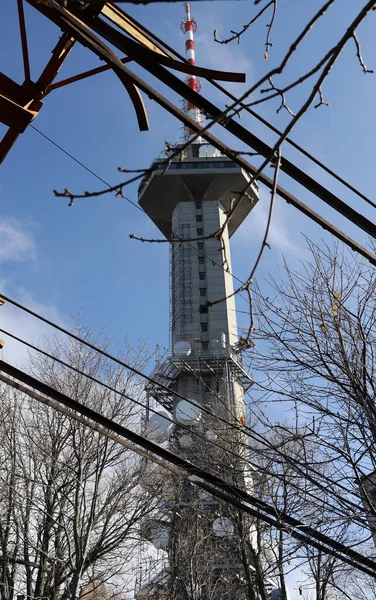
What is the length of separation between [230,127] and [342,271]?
383cm

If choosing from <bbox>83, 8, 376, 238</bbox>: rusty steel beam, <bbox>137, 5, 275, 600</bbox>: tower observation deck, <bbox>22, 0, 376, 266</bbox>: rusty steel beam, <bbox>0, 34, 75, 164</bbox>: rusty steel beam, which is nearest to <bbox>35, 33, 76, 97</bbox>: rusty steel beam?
<bbox>0, 34, 75, 164</bbox>: rusty steel beam

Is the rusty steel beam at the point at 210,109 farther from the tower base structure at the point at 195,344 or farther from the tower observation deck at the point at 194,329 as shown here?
the tower observation deck at the point at 194,329

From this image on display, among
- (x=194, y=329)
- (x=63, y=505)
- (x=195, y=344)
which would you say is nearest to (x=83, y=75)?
(x=63, y=505)

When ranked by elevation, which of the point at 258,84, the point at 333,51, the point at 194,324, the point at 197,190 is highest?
the point at 197,190

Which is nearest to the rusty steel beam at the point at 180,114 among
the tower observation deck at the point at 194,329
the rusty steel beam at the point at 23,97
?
the rusty steel beam at the point at 23,97

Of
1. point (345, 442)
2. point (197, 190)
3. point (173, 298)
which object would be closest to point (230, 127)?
point (345, 442)

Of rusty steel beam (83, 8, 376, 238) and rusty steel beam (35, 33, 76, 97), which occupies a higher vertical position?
rusty steel beam (35, 33, 76, 97)

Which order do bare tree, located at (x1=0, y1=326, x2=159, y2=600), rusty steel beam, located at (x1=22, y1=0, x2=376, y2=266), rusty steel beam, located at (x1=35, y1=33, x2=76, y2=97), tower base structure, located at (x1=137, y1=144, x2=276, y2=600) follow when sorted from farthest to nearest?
tower base structure, located at (x1=137, y1=144, x2=276, y2=600) → bare tree, located at (x1=0, y1=326, x2=159, y2=600) → rusty steel beam, located at (x1=35, y1=33, x2=76, y2=97) → rusty steel beam, located at (x1=22, y1=0, x2=376, y2=266)

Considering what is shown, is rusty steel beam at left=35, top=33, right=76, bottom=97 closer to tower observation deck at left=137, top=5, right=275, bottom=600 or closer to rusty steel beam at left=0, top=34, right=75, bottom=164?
rusty steel beam at left=0, top=34, right=75, bottom=164

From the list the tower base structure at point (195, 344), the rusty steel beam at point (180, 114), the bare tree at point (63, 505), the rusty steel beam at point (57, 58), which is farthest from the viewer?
the tower base structure at point (195, 344)

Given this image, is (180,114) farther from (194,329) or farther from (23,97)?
(194,329)

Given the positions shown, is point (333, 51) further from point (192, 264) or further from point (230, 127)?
point (192, 264)

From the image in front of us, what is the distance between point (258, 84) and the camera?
5.30 feet

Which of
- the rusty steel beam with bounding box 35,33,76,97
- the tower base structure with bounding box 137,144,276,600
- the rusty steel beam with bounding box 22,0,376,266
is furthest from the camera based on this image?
the tower base structure with bounding box 137,144,276,600
